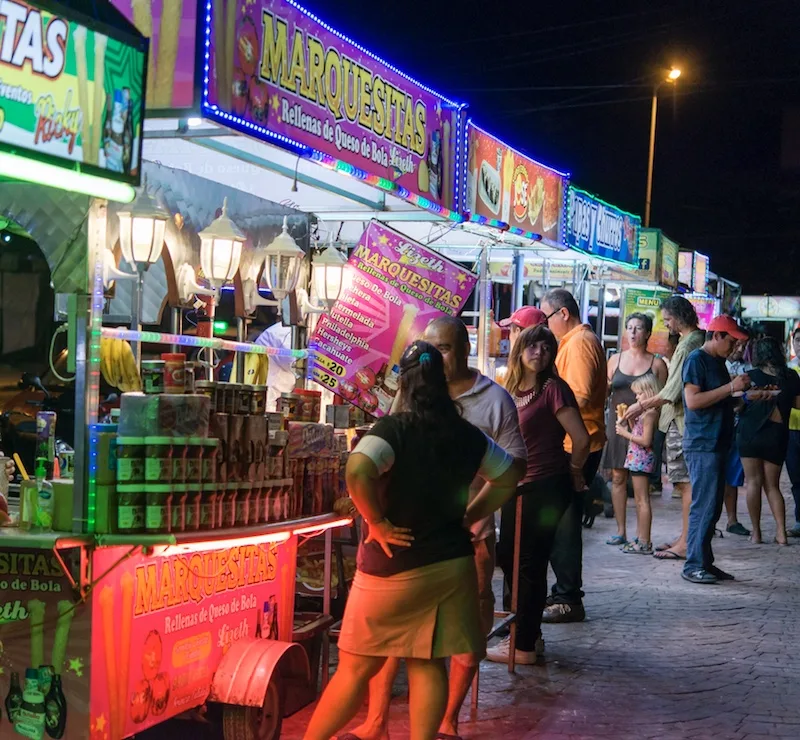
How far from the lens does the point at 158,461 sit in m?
4.62

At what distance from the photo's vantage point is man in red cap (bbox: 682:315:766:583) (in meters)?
9.91

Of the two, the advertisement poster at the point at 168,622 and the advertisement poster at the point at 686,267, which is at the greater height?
the advertisement poster at the point at 686,267

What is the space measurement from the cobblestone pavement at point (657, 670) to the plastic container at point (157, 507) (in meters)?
1.69

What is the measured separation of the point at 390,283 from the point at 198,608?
3476 millimetres

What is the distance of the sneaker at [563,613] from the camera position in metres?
8.52

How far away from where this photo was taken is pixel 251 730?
5.18 metres

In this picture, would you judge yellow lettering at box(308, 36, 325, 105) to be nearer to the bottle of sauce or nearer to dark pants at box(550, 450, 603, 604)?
the bottle of sauce

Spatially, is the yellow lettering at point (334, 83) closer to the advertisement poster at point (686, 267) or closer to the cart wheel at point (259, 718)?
the cart wheel at point (259, 718)

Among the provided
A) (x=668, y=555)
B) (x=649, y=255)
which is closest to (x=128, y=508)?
(x=668, y=555)

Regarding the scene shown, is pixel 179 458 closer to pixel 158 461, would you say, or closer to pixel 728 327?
pixel 158 461

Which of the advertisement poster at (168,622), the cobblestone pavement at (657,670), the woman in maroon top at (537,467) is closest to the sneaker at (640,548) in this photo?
the cobblestone pavement at (657,670)

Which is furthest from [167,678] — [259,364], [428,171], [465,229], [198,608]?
[465,229]

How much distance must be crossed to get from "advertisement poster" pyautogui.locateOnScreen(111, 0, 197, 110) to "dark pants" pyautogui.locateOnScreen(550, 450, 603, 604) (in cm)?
439

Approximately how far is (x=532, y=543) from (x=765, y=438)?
657cm
